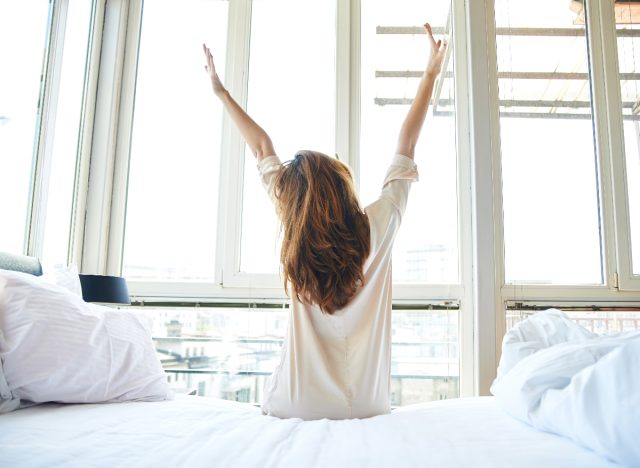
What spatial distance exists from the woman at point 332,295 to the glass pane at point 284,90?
1203 mm

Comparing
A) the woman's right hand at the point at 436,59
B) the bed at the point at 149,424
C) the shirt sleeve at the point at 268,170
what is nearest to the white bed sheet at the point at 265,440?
the bed at the point at 149,424

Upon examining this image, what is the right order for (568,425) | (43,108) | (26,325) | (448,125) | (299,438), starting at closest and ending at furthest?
(568,425) < (299,438) < (26,325) < (43,108) < (448,125)

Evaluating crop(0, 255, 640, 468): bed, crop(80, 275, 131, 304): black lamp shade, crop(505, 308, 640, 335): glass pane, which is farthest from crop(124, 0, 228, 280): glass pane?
crop(505, 308, 640, 335): glass pane

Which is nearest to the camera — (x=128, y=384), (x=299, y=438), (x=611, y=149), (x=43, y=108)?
(x=299, y=438)

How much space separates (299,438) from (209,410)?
357 mm

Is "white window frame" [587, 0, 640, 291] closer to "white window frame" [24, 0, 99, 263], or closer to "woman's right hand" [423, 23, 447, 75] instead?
"woman's right hand" [423, 23, 447, 75]

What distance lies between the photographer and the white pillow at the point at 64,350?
1.17 metres

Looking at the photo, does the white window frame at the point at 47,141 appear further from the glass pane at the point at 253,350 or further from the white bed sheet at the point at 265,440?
the white bed sheet at the point at 265,440

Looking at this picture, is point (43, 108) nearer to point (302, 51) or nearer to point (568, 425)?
point (302, 51)

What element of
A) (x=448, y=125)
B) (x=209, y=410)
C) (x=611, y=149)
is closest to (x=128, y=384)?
(x=209, y=410)

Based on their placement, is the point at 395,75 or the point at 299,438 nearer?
the point at 299,438

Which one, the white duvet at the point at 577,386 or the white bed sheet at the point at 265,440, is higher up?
the white duvet at the point at 577,386

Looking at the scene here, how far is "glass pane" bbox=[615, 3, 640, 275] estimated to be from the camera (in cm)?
238

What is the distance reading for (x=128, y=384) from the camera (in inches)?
52.0
